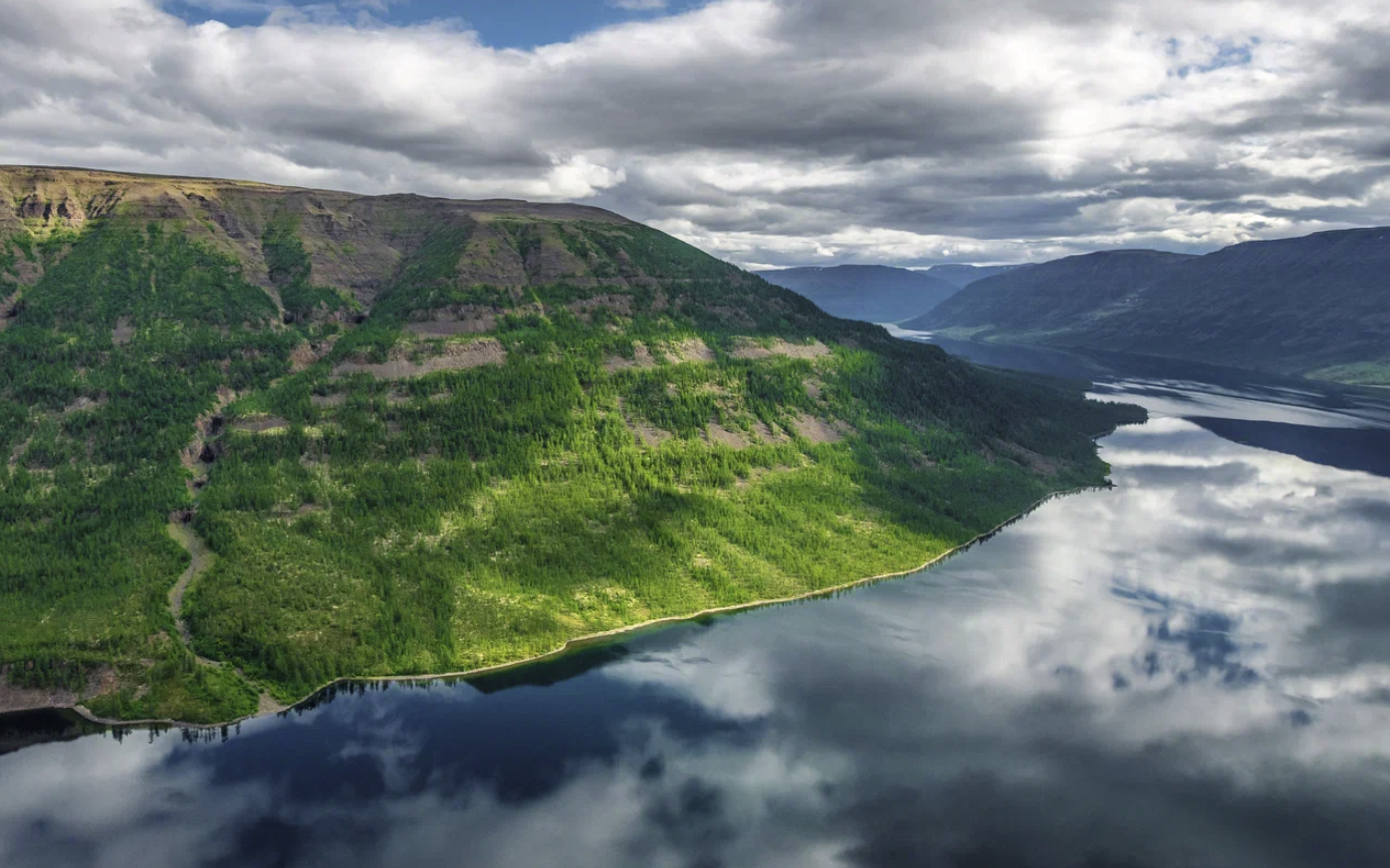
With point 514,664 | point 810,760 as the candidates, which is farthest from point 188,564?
point 810,760

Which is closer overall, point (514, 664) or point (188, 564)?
point (514, 664)

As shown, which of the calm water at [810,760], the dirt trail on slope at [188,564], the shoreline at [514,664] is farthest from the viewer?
the dirt trail on slope at [188,564]

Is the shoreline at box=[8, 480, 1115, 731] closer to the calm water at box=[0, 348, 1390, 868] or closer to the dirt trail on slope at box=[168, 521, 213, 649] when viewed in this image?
the calm water at box=[0, 348, 1390, 868]

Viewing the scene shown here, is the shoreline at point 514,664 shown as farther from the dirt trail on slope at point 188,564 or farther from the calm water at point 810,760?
the dirt trail on slope at point 188,564

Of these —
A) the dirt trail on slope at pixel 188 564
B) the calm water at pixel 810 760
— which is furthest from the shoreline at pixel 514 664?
the dirt trail on slope at pixel 188 564

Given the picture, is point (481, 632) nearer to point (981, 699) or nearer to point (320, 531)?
point (320, 531)

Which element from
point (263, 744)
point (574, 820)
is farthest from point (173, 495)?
point (574, 820)

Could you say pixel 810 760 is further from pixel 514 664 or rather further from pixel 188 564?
pixel 188 564

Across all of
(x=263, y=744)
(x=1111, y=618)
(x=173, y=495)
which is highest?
(x=173, y=495)
